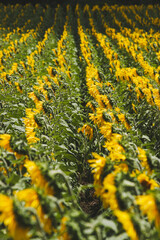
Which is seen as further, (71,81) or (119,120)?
(71,81)

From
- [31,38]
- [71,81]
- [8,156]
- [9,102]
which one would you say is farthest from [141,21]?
[8,156]

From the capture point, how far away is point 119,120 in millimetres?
2762

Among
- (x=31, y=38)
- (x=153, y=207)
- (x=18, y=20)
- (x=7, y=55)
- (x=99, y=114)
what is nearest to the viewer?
(x=153, y=207)

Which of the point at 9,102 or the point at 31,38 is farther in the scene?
the point at 31,38

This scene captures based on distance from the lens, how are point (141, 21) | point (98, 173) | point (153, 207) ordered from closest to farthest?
1. point (153, 207)
2. point (98, 173)
3. point (141, 21)

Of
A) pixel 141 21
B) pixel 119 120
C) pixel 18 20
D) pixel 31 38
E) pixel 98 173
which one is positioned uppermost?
pixel 18 20

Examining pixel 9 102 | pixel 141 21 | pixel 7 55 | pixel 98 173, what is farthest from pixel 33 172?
pixel 141 21

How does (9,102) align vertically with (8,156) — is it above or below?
above

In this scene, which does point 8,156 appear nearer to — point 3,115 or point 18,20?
point 3,115

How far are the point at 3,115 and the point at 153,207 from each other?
294cm

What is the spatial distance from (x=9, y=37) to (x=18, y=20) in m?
6.72

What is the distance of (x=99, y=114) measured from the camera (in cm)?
268

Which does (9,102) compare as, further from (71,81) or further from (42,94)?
(71,81)

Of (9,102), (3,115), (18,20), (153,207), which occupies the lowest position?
(153,207)
